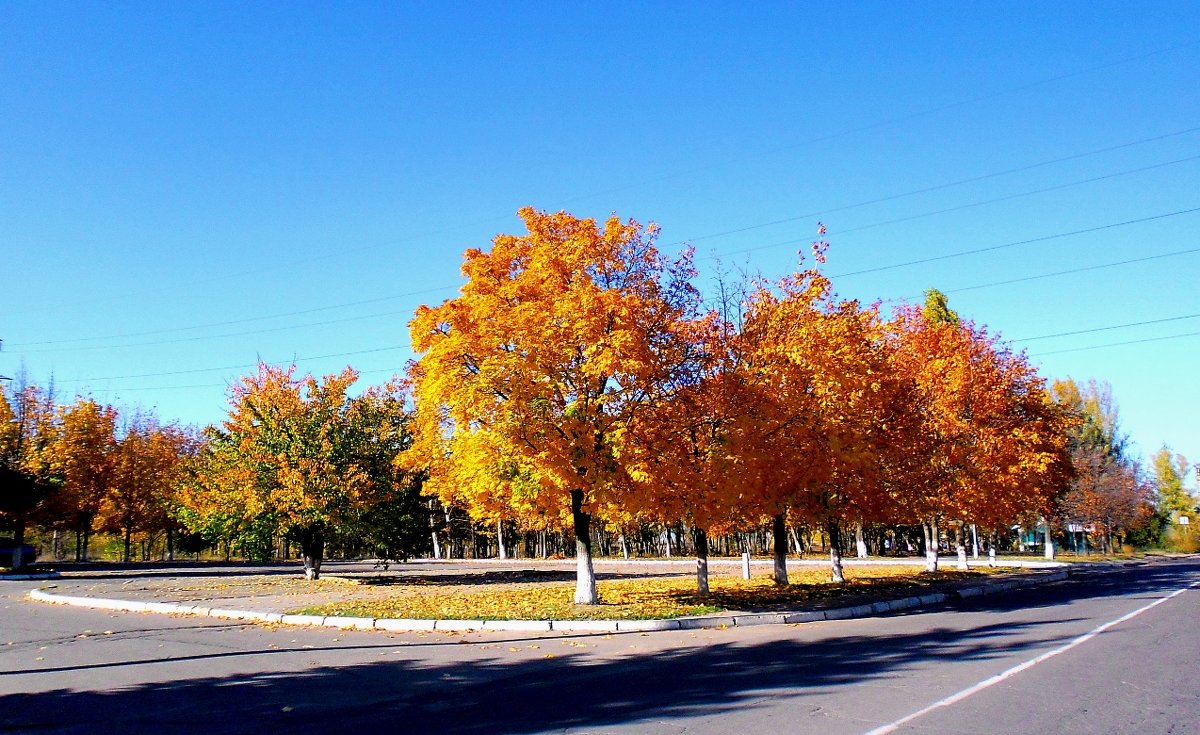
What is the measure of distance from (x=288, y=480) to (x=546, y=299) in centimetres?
1551

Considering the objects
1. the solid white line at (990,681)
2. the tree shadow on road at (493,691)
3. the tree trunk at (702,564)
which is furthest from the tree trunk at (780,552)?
the tree shadow on road at (493,691)

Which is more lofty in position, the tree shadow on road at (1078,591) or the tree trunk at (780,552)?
the tree trunk at (780,552)

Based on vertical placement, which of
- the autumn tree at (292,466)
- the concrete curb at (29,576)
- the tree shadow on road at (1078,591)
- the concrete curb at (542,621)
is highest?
the autumn tree at (292,466)

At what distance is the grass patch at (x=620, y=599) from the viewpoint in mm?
16719

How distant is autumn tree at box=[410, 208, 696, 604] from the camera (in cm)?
1620

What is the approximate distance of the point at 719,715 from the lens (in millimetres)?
7547

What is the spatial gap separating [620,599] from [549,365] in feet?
22.4

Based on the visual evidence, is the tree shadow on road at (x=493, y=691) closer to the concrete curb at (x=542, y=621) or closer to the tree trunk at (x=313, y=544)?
the concrete curb at (x=542, y=621)

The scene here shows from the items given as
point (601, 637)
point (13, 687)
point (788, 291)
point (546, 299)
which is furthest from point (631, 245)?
point (13, 687)

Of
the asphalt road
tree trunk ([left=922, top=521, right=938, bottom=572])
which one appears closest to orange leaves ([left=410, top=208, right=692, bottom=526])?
the asphalt road

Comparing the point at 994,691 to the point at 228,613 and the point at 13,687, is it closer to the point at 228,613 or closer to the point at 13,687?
the point at 13,687

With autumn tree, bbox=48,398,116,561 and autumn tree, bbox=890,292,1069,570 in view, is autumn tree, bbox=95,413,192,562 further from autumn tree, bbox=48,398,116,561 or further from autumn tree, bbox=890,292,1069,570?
autumn tree, bbox=890,292,1069,570

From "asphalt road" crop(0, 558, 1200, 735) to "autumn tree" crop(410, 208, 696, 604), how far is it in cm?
390

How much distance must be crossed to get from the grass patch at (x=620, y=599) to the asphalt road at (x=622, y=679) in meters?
2.16
